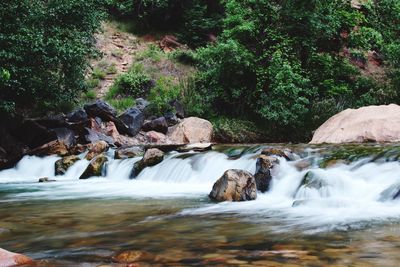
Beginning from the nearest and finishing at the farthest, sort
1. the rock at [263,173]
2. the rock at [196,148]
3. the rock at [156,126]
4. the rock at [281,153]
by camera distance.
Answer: the rock at [263,173]
the rock at [281,153]
the rock at [196,148]
the rock at [156,126]

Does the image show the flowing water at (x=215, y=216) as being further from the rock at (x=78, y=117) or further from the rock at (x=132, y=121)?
the rock at (x=132, y=121)

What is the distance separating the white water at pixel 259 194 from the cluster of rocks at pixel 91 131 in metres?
1.07

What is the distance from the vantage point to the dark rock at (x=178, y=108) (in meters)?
19.1

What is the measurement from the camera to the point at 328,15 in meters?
17.4

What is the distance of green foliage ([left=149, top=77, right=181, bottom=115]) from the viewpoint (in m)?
19.1

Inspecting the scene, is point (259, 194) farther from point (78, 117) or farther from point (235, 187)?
point (78, 117)

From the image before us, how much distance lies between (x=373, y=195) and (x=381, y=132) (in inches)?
224

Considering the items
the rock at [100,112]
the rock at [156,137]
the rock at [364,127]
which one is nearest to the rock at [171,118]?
the rock at [156,137]

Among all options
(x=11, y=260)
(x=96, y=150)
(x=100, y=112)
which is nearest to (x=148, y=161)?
(x=96, y=150)

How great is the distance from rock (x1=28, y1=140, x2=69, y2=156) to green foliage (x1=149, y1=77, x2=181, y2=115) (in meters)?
5.36

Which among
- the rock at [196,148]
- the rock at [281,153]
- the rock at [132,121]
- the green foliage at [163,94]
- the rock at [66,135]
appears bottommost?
the rock at [281,153]

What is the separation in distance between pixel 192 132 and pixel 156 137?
4.80ft

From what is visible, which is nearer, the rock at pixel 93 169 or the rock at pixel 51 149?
the rock at pixel 93 169

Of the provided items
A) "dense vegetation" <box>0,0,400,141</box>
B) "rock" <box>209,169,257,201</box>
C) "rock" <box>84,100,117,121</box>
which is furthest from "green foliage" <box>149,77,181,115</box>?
"rock" <box>209,169,257,201</box>
